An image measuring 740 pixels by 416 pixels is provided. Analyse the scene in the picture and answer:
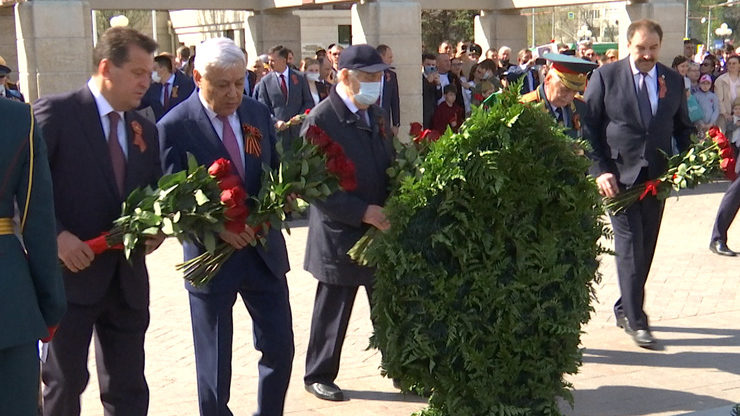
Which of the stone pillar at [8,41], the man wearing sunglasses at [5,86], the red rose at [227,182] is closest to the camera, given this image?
the red rose at [227,182]

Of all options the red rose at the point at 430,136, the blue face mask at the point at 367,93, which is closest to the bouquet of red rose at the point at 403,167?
the red rose at the point at 430,136

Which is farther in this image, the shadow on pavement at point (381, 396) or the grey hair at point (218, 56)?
the shadow on pavement at point (381, 396)

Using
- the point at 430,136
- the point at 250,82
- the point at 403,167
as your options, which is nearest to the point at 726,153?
the point at 430,136

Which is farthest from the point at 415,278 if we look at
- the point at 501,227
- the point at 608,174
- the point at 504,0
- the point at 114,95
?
the point at 504,0

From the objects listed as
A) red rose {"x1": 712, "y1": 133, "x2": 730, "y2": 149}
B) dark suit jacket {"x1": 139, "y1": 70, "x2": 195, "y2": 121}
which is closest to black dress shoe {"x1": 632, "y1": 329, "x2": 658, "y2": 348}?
red rose {"x1": 712, "y1": 133, "x2": 730, "y2": 149}

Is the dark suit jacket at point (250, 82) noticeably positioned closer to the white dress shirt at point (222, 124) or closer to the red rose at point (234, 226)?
the white dress shirt at point (222, 124)

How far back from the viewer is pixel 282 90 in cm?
1394

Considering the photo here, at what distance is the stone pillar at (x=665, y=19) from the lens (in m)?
17.6

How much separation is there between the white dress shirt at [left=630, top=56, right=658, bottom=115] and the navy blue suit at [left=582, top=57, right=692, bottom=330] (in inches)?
1.3

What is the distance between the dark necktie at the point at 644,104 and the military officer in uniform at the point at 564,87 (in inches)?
16.7

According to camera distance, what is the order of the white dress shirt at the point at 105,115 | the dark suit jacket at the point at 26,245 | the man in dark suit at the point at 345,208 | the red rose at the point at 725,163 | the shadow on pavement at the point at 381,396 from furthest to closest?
1. the red rose at the point at 725,163
2. the shadow on pavement at the point at 381,396
3. the man in dark suit at the point at 345,208
4. the white dress shirt at the point at 105,115
5. the dark suit jacket at the point at 26,245

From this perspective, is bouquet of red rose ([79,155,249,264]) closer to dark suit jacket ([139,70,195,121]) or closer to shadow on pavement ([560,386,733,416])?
shadow on pavement ([560,386,733,416])

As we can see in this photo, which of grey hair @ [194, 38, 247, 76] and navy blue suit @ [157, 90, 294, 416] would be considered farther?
navy blue suit @ [157, 90, 294, 416]

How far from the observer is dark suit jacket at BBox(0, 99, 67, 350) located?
3744 mm
